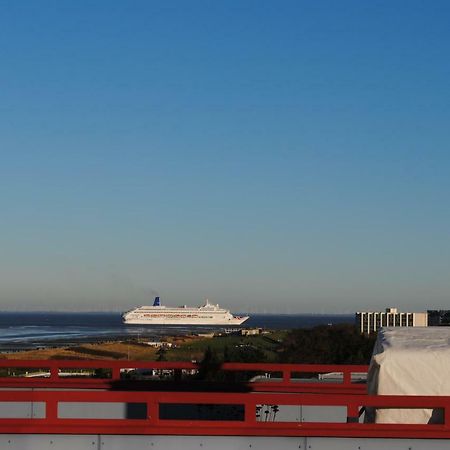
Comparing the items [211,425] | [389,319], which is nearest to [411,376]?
[211,425]

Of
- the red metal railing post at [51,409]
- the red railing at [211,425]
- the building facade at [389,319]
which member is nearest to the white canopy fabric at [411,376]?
the red railing at [211,425]

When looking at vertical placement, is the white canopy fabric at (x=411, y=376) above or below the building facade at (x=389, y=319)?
above

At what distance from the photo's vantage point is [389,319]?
165375 millimetres

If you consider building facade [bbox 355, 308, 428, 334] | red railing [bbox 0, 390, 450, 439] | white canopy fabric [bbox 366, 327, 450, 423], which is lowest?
building facade [bbox 355, 308, 428, 334]

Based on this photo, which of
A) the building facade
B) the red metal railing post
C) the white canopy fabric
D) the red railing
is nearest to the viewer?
the red railing

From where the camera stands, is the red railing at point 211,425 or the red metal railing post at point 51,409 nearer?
the red railing at point 211,425

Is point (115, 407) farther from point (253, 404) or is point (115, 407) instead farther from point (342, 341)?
point (342, 341)

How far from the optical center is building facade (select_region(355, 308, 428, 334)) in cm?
14600

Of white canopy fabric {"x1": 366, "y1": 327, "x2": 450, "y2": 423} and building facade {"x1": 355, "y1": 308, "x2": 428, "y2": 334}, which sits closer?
white canopy fabric {"x1": 366, "y1": 327, "x2": 450, "y2": 423}

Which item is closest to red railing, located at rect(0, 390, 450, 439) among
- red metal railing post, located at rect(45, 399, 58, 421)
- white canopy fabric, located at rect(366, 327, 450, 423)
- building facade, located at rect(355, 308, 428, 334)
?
red metal railing post, located at rect(45, 399, 58, 421)

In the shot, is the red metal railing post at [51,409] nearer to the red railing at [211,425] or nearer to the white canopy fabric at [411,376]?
the red railing at [211,425]

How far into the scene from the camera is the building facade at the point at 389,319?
479 feet

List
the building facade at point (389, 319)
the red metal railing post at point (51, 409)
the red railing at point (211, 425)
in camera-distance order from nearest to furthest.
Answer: the red railing at point (211, 425) → the red metal railing post at point (51, 409) → the building facade at point (389, 319)

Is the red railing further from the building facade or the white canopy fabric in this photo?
the building facade
